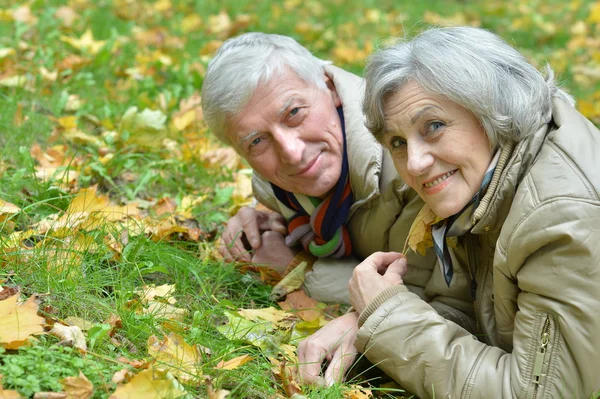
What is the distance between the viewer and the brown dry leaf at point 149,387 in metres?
2.07

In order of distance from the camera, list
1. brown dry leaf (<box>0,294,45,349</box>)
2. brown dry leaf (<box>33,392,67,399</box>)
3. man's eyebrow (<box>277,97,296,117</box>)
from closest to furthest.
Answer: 1. brown dry leaf (<box>33,392,67,399</box>)
2. brown dry leaf (<box>0,294,45,349</box>)
3. man's eyebrow (<box>277,97,296,117</box>)

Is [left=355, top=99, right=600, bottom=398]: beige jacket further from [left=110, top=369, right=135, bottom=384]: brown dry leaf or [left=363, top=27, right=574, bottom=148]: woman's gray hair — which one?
[left=110, top=369, right=135, bottom=384]: brown dry leaf

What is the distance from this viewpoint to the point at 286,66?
3.08m

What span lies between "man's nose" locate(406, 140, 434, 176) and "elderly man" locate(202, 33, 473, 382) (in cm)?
47

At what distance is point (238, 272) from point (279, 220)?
0.40 metres

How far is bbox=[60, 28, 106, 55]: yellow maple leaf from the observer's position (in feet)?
16.9

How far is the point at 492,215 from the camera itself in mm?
2332

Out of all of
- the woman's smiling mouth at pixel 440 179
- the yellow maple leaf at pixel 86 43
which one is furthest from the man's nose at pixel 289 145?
the yellow maple leaf at pixel 86 43

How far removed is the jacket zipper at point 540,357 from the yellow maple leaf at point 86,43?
385 cm

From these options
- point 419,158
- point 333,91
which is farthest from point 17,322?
point 333,91

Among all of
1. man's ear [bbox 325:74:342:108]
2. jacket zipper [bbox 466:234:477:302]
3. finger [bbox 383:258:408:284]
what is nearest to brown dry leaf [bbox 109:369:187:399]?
finger [bbox 383:258:408:284]

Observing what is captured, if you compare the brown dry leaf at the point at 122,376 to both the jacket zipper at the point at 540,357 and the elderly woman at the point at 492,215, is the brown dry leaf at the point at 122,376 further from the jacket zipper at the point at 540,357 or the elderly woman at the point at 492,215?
the jacket zipper at the point at 540,357

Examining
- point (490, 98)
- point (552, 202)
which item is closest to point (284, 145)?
point (490, 98)

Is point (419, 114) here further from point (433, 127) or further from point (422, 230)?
point (422, 230)
